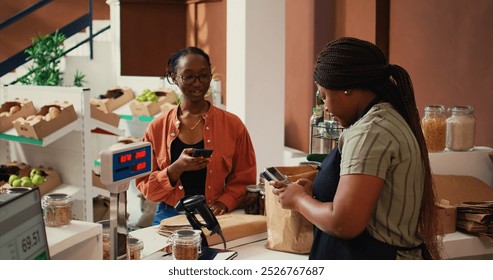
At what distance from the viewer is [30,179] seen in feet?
14.8

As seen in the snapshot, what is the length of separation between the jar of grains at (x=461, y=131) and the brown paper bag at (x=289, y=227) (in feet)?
3.23

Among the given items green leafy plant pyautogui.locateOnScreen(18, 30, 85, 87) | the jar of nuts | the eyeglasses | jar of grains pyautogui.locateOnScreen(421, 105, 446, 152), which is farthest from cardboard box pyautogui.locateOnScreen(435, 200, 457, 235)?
green leafy plant pyautogui.locateOnScreen(18, 30, 85, 87)

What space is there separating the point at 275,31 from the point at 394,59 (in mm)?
729

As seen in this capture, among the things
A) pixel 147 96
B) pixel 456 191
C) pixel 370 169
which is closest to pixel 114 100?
pixel 147 96

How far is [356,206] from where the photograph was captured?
154 cm

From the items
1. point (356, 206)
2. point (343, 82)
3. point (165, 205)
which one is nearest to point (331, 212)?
point (356, 206)

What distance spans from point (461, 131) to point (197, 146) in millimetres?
1083

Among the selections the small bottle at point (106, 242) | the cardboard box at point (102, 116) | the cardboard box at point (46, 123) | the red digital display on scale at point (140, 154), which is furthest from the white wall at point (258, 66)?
the red digital display on scale at point (140, 154)

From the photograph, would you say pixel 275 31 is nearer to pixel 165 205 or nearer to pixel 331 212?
pixel 165 205

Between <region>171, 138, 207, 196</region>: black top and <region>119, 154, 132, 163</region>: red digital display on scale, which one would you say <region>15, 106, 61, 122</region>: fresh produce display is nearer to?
<region>171, 138, 207, 196</region>: black top

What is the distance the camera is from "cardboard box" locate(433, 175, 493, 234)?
2516 mm

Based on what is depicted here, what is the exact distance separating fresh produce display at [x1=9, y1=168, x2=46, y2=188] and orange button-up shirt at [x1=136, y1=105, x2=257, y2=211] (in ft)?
6.54
